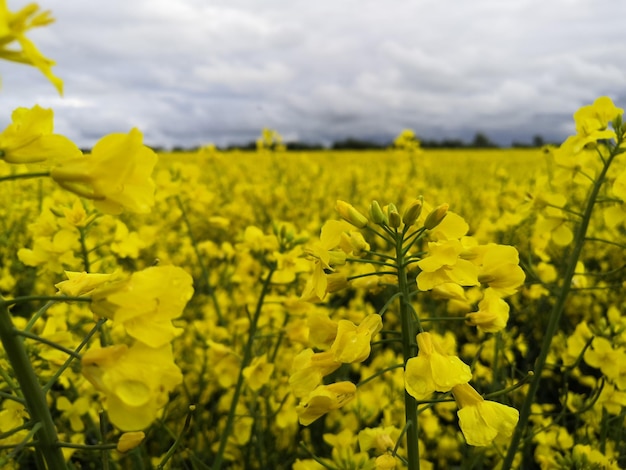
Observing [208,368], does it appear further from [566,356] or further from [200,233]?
[200,233]

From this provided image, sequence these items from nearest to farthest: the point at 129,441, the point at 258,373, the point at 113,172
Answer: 1. the point at 113,172
2. the point at 129,441
3. the point at 258,373

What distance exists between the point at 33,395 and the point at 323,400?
557 millimetres

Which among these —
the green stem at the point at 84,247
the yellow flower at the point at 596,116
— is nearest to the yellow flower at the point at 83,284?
the green stem at the point at 84,247

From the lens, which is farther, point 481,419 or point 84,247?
point 84,247

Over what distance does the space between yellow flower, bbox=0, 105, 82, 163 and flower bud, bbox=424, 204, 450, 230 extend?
72 centimetres

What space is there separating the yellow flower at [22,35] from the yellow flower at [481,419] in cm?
98

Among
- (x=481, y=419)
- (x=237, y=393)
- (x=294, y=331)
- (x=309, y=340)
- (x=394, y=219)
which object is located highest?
(x=394, y=219)

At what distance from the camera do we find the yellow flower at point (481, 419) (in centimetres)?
108

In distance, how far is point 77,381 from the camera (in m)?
2.04

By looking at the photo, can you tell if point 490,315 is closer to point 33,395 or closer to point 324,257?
point 324,257

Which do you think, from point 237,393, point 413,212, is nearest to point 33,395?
point 413,212

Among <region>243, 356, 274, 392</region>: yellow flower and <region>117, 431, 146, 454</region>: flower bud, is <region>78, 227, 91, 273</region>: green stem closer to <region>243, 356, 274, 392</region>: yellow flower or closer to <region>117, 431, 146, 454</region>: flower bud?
<region>243, 356, 274, 392</region>: yellow flower

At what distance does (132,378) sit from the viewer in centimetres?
76

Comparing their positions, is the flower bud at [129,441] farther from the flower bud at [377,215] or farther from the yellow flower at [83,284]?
the flower bud at [377,215]
